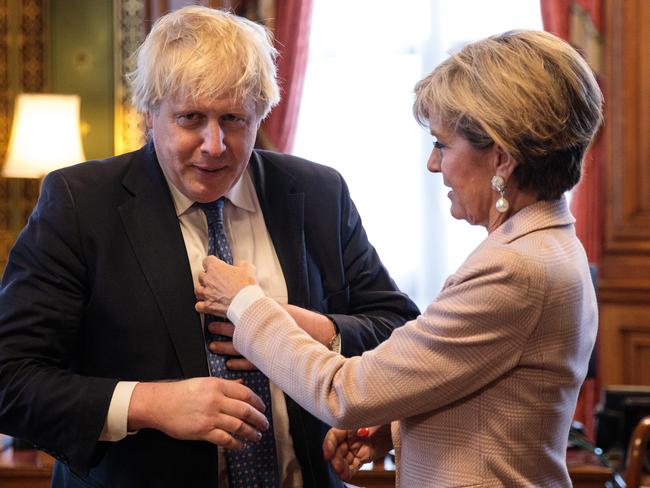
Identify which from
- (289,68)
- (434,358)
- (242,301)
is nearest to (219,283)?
(242,301)

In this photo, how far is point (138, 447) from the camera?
1.89 m

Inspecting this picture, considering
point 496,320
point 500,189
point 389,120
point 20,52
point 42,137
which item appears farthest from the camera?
point 389,120

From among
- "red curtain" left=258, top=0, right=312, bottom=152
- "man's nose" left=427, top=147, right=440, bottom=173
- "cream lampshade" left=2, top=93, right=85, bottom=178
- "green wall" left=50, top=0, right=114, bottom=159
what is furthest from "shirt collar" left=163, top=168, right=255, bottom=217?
"red curtain" left=258, top=0, right=312, bottom=152

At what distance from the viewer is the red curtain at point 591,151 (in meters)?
5.52

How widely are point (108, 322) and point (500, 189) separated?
2.53ft

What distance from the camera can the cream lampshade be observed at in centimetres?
460

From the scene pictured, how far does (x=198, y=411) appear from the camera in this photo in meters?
1.76

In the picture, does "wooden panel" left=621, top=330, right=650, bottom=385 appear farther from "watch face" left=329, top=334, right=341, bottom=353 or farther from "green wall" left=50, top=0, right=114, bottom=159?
"watch face" left=329, top=334, right=341, bottom=353

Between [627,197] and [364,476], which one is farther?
[627,197]

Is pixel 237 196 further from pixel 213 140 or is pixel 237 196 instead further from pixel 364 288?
pixel 364 288

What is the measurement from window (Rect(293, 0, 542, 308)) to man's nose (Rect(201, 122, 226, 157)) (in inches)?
152

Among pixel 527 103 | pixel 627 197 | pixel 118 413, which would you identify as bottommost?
pixel 627 197

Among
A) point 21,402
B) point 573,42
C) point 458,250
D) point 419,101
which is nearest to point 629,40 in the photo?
point 573,42

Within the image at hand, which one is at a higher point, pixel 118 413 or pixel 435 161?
pixel 435 161
